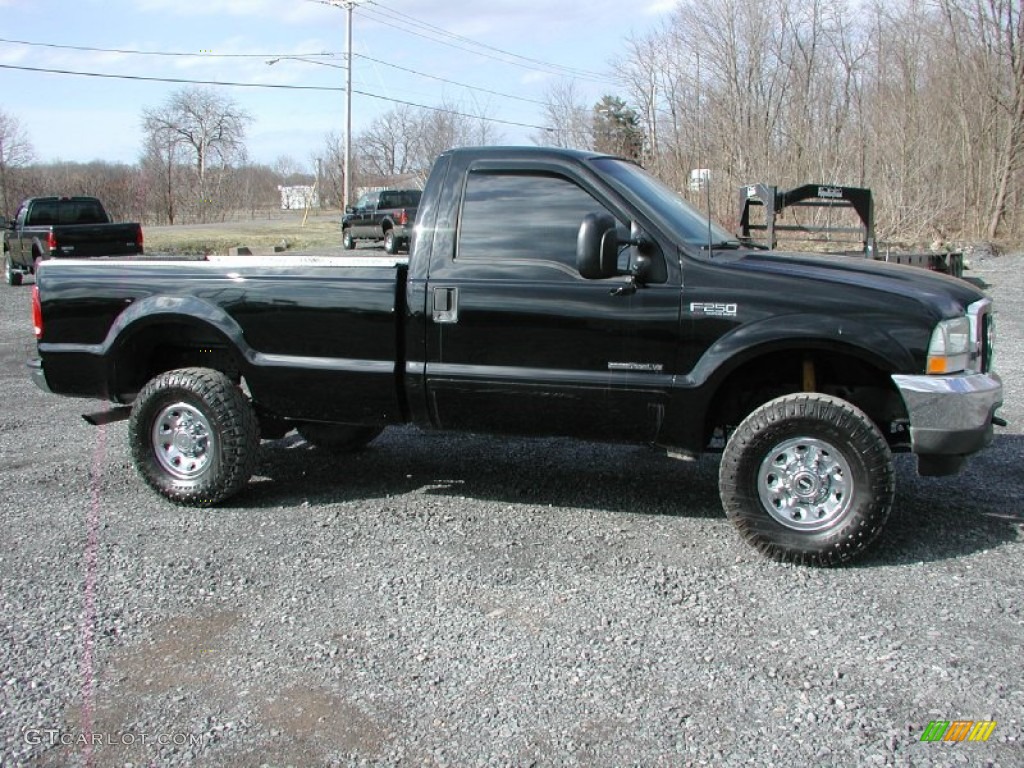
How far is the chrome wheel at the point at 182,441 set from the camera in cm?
545

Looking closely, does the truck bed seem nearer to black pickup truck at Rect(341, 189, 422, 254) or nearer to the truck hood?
the truck hood

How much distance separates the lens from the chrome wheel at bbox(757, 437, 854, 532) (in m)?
4.44

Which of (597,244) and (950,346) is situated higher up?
(597,244)

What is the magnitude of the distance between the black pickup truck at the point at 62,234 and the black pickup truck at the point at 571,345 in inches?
541

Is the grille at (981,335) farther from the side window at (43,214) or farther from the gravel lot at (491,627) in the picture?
the side window at (43,214)

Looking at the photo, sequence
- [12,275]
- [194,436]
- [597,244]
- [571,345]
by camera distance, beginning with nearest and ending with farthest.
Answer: [597,244], [571,345], [194,436], [12,275]

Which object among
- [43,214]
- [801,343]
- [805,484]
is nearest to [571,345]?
[801,343]

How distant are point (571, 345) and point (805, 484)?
4.42ft

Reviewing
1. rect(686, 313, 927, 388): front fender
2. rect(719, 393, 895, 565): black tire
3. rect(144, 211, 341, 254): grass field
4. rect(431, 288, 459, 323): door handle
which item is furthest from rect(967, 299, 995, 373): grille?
rect(144, 211, 341, 254): grass field

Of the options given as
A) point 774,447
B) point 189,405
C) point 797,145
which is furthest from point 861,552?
point 797,145

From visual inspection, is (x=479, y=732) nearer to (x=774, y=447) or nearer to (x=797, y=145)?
(x=774, y=447)

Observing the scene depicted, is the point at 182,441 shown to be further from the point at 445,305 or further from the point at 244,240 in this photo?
the point at 244,240

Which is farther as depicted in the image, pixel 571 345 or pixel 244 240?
pixel 244 240

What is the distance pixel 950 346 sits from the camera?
4.27 metres
